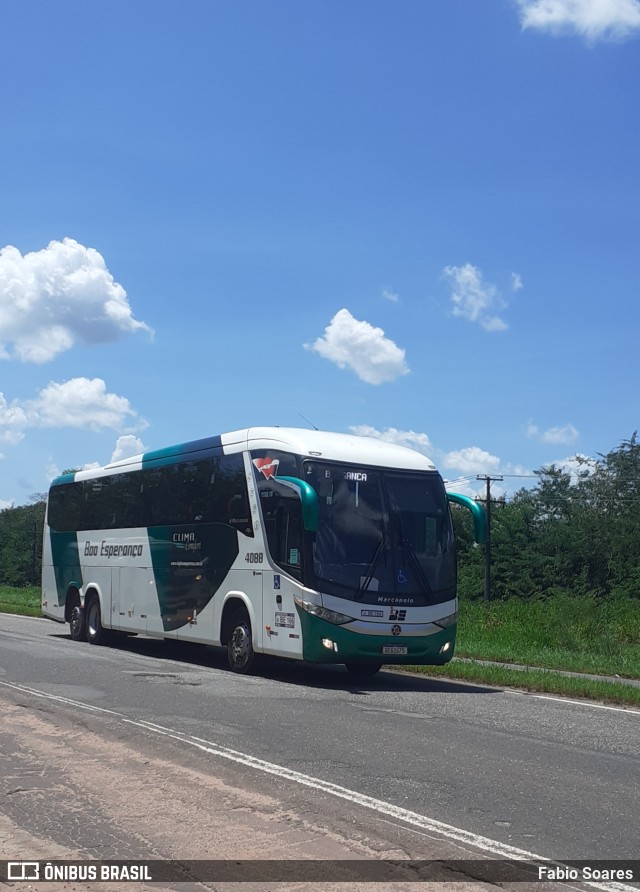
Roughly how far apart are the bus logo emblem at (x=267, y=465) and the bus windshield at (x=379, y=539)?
761 millimetres

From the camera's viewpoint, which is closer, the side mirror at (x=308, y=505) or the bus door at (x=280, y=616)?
the side mirror at (x=308, y=505)

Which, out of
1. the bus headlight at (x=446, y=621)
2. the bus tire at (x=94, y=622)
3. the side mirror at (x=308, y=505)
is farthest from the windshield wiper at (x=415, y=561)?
the bus tire at (x=94, y=622)

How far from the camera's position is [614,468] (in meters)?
52.8

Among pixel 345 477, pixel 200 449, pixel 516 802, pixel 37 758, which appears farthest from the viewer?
pixel 200 449

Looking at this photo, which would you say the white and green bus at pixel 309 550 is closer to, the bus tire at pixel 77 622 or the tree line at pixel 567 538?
the bus tire at pixel 77 622

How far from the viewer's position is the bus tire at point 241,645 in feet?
52.4

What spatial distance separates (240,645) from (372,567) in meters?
2.89

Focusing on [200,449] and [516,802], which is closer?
[516,802]

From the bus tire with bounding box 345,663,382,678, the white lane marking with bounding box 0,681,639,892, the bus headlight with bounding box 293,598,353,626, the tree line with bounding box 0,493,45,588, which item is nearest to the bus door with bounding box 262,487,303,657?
the bus headlight with bounding box 293,598,353,626

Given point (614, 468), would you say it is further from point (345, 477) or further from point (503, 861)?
point (503, 861)

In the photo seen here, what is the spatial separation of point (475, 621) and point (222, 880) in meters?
28.5

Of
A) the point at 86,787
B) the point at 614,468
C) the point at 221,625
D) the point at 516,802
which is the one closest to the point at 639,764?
the point at 516,802

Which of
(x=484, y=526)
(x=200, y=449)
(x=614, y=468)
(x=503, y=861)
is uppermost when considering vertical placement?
(x=614, y=468)

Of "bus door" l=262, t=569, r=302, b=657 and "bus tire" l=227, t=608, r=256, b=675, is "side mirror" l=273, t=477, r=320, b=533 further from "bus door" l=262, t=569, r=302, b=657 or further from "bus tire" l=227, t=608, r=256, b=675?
"bus tire" l=227, t=608, r=256, b=675
